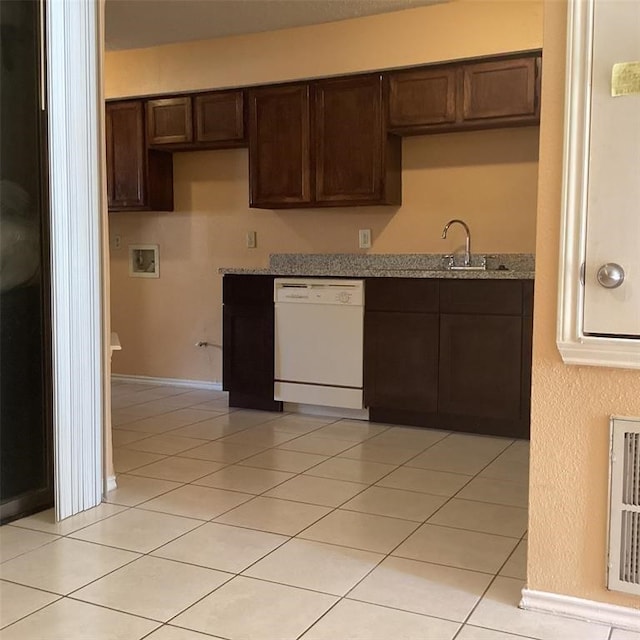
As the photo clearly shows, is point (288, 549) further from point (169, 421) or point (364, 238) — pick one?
point (364, 238)

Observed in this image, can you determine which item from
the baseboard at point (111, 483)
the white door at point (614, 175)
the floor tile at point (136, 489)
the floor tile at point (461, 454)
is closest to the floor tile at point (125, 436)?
the floor tile at point (136, 489)

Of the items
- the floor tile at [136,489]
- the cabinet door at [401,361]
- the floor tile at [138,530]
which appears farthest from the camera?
the cabinet door at [401,361]

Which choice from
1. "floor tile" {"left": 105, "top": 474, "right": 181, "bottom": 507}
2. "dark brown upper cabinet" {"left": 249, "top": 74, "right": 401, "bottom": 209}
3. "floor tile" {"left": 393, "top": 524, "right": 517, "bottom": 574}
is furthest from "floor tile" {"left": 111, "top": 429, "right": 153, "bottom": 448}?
"floor tile" {"left": 393, "top": 524, "right": 517, "bottom": 574}

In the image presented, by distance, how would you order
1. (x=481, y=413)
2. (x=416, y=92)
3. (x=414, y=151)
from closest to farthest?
1. (x=481, y=413)
2. (x=416, y=92)
3. (x=414, y=151)

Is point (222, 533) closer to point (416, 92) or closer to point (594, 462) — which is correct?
point (594, 462)

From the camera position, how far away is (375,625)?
188 centimetres

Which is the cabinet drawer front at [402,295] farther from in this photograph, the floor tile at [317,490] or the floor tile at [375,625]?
the floor tile at [375,625]

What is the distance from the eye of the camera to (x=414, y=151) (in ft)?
15.1

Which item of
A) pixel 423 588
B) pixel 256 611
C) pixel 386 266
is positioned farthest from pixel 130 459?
pixel 386 266

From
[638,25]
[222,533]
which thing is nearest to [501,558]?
[222,533]

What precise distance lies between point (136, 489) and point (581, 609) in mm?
1794

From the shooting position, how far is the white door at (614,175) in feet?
5.76

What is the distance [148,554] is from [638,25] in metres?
2.03

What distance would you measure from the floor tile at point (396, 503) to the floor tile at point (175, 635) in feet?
3.38
